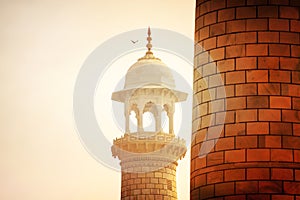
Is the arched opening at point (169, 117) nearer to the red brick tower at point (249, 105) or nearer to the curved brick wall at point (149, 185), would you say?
the curved brick wall at point (149, 185)

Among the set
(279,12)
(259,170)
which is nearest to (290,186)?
(259,170)

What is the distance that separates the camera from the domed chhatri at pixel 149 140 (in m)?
26.8

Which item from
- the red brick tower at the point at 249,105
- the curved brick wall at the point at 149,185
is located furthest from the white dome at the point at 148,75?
the red brick tower at the point at 249,105

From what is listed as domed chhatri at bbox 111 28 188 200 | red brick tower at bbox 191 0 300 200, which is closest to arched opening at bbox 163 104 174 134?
domed chhatri at bbox 111 28 188 200

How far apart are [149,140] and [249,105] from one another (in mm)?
20023

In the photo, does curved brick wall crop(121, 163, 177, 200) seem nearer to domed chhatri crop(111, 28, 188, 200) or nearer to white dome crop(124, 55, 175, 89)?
domed chhatri crop(111, 28, 188, 200)

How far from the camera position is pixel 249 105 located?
720 centimetres

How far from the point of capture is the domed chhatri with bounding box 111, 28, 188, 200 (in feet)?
87.9

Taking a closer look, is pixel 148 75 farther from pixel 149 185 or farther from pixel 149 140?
pixel 149 185

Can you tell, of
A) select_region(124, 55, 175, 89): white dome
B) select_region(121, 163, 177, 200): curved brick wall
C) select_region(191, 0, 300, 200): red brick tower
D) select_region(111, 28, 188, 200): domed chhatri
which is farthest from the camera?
select_region(124, 55, 175, 89): white dome

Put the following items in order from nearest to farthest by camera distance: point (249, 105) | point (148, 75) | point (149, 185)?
point (249, 105) < point (149, 185) < point (148, 75)

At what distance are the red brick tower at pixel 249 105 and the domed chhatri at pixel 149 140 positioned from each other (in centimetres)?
1897

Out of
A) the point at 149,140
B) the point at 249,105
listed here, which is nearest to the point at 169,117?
the point at 149,140

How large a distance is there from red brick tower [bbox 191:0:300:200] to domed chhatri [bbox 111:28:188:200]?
19.0 m
